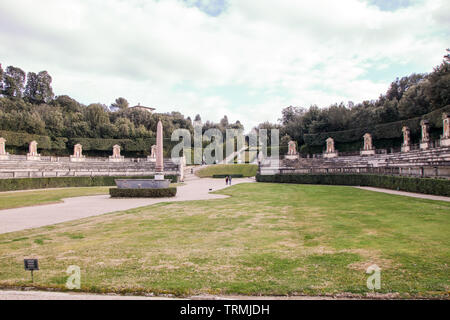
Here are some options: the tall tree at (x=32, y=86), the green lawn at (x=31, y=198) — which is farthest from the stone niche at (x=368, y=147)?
the tall tree at (x=32, y=86)

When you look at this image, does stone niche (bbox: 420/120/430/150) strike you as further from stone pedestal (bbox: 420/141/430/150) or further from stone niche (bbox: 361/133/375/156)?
stone niche (bbox: 361/133/375/156)

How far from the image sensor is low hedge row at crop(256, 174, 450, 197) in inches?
795

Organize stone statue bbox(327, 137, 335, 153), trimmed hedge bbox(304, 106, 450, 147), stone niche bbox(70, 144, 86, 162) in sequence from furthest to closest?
stone niche bbox(70, 144, 86, 162), stone statue bbox(327, 137, 335, 153), trimmed hedge bbox(304, 106, 450, 147)

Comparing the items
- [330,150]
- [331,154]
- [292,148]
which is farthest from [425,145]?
[292,148]

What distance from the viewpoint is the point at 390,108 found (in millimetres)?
55688

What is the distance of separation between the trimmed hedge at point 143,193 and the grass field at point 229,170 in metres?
32.9

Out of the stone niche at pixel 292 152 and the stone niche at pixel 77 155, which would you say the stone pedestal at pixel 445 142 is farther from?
the stone niche at pixel 77 155

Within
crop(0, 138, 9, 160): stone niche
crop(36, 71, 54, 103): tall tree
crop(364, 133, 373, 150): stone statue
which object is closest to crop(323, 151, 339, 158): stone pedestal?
crop(364, 133, 373, 150): stone statue

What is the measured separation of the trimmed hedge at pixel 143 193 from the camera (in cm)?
2444

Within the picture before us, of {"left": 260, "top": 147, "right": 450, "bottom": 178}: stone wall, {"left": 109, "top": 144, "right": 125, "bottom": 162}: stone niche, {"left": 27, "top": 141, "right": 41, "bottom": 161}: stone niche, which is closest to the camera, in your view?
{"left": 260, "top": 147, "right": 450, "bottom": 178}: stone wall

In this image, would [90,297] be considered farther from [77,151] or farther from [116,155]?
[77,151]

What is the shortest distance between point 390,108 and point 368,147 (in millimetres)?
10715

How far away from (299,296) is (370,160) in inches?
1776
